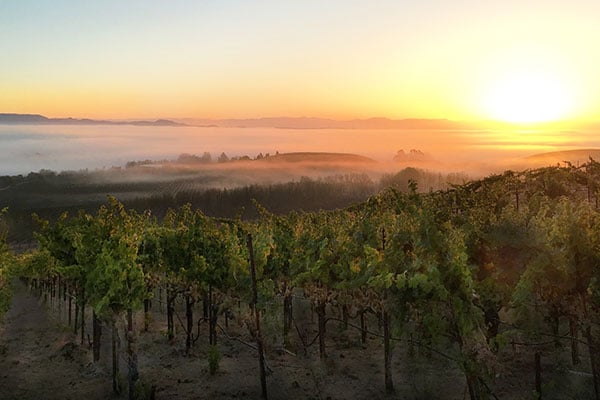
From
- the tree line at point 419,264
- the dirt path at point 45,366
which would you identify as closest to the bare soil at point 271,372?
the dirt path at point 45,366

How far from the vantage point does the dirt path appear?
14797 millimetres

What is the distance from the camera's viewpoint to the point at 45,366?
1734cm

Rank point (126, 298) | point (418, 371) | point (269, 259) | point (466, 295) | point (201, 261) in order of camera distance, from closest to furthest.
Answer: point (466, 295)
point (126, 298)
point (418, 371)
point (201, 261)
point (269, 259)

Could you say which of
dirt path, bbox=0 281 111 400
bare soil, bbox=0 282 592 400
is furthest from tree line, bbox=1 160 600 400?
dirt path, bbox=0 281 111 400

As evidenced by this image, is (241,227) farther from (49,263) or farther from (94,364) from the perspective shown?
(49,263)

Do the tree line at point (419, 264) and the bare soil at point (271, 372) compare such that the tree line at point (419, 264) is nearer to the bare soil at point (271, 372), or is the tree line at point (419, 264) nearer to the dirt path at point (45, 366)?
the bare soil at point (271, 372)

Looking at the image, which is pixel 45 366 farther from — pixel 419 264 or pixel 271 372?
pixel 419 264

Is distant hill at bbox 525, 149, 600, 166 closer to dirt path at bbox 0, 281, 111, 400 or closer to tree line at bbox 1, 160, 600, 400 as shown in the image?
tree line at bbox 1, 160, 600, 400

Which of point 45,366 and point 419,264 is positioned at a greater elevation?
point 419,264

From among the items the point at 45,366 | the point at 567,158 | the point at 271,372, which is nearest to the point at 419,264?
the point at 271,372

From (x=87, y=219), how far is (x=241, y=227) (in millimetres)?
6295

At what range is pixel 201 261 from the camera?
1631 centimetres

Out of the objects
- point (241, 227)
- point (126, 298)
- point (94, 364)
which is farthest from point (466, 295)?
point (94, 364)

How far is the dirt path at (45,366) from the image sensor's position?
1480 centimetres
